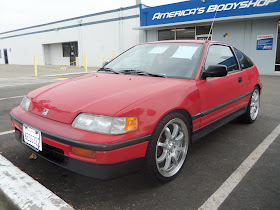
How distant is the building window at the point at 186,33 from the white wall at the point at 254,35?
3.45 ft

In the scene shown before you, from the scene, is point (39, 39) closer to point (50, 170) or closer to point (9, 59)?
point (9, 59)

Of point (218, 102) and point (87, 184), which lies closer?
point (87, 184)

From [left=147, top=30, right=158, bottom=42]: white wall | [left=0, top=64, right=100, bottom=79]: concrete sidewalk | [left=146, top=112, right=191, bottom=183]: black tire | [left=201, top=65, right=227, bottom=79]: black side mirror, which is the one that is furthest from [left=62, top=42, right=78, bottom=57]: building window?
[left=146, top=112, right=191, bottom=183]: black tire

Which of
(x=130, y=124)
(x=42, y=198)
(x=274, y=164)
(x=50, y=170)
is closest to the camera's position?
(x=42, y=198)

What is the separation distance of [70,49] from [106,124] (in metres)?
26.1

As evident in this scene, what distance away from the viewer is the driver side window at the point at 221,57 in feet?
9.82

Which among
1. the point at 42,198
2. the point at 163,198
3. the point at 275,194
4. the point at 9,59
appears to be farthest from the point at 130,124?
the point at 9,59

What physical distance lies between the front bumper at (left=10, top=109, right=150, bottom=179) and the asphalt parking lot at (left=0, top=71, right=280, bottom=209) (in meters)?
0.27

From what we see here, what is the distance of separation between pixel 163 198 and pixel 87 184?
2.41ft

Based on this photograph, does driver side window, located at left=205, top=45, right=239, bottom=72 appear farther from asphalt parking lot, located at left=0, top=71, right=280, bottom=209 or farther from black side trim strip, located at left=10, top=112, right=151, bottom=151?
black side trim strip, located at left=10, top=112, right=151, bottom=151

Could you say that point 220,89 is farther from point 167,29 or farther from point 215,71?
point 167,29

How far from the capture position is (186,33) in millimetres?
16031

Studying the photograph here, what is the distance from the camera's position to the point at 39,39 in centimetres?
2936

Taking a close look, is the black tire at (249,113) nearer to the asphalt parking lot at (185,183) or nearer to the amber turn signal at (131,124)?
the asphalt parking lot at (185,183)
